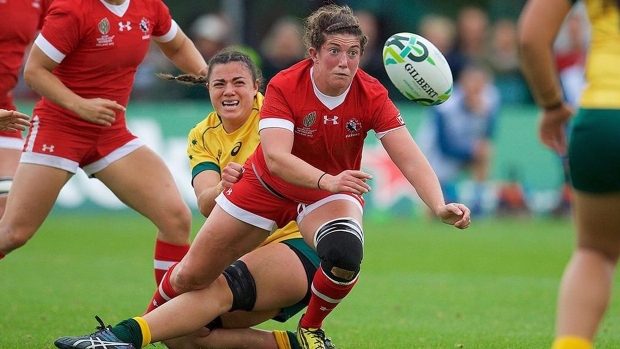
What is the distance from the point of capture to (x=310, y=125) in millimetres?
5562

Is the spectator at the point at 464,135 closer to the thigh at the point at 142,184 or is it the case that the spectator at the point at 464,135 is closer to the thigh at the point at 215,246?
the thigh at the point at 142,184

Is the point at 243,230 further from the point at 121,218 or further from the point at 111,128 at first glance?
the point at 121,218

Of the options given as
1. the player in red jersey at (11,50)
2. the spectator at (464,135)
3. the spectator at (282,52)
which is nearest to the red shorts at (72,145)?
the player in red jersey at (11,50)

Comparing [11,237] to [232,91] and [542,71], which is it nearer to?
[232,91]

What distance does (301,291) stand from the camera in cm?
597

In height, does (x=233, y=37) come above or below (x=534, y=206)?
above

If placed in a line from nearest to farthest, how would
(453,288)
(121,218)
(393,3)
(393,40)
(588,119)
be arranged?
(588,119) < (393,40) < (453,288) < (121,218) < (393,3)

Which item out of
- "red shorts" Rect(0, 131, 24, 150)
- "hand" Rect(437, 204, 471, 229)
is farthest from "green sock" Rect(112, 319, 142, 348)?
"red shorts" Rect(0, 131, 24, 150)

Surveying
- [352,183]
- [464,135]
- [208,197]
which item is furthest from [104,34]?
[464,135]

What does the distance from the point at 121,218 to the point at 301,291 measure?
1034cm

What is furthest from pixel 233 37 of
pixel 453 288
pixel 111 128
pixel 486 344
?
pixel 486 344

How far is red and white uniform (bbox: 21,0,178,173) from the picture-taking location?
679 centimetres

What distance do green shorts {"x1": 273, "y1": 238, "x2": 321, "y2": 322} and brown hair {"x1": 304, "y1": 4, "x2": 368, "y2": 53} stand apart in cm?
121

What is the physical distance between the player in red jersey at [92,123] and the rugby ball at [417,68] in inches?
80.4
